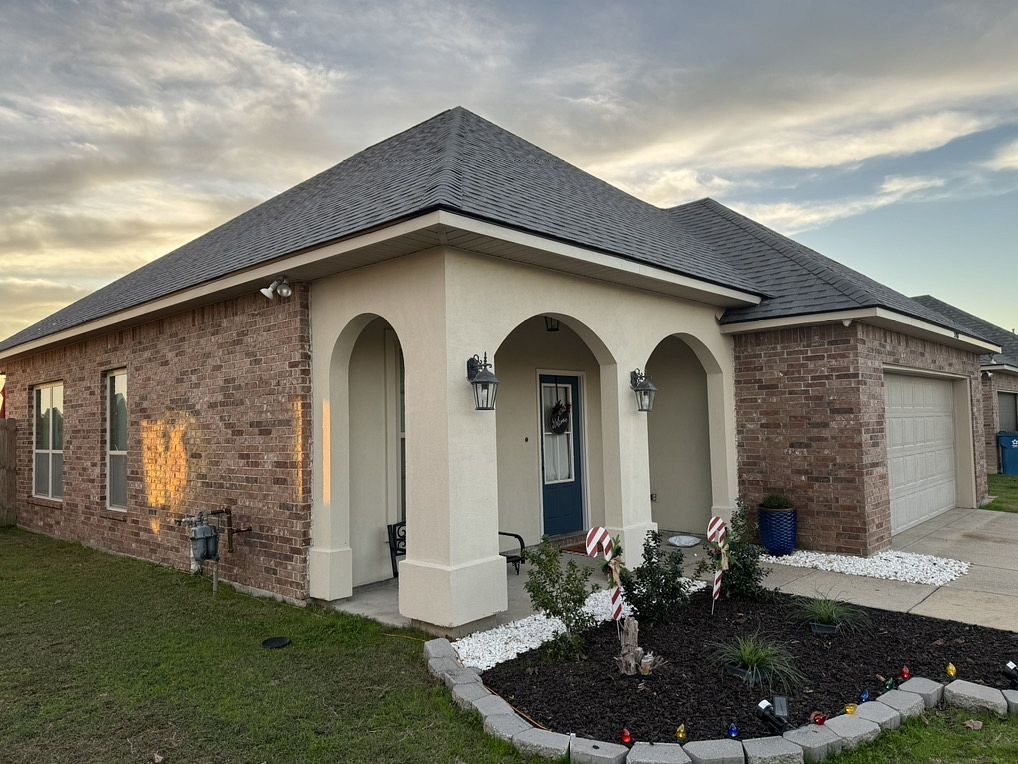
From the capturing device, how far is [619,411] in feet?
21.4

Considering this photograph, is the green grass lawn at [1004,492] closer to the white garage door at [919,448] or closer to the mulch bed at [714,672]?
the white garage door at [919,448]

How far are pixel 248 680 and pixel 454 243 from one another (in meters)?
3.40

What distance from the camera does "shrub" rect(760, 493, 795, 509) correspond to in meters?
7.53

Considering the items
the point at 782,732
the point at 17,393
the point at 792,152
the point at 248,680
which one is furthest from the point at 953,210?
A: the point at 17,393

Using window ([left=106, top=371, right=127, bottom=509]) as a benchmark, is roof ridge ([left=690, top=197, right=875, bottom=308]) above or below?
above

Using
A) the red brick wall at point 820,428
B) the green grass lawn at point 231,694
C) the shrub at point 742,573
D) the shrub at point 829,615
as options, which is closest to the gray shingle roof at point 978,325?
the red brick wall at point 820,428

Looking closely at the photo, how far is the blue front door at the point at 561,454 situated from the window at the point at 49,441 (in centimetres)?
823

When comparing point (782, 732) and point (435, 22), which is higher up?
point (435, 22)

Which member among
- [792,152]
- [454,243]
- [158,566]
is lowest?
[158,566]

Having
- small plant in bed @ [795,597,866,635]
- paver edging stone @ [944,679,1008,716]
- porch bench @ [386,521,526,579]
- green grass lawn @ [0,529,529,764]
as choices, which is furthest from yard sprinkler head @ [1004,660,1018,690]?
porch bench @ [386,521,526,579]

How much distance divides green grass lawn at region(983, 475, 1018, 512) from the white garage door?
0.86 metres

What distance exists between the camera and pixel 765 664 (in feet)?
12.5

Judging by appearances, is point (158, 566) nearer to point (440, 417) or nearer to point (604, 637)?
point (440, 417)

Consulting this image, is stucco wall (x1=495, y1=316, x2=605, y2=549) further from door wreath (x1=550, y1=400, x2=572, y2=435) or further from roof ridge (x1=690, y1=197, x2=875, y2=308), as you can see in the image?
roof ridge (x1=690, y1=197, x2=875, y2=308)
